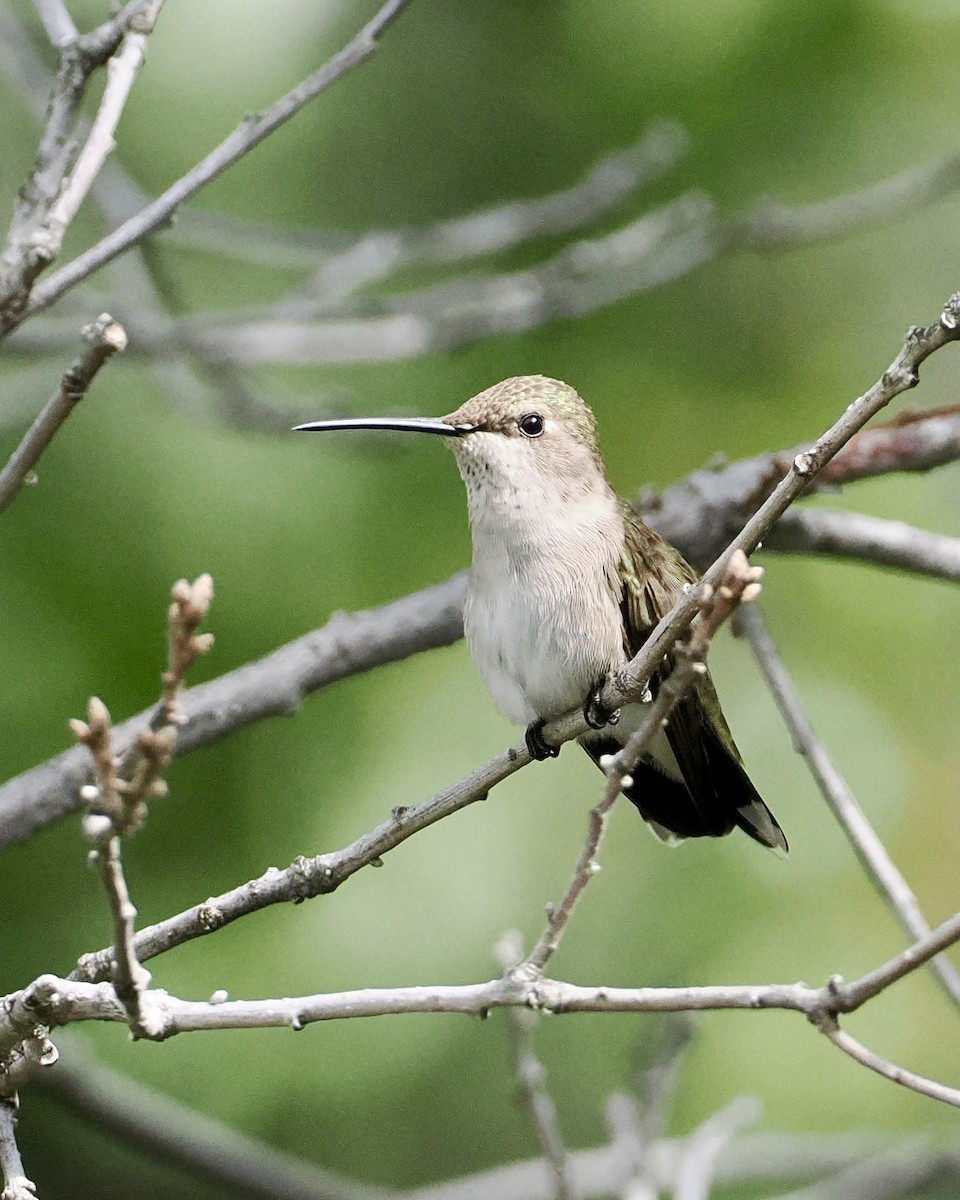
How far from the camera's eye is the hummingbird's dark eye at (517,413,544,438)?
12.9ft

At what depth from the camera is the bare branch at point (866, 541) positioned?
4.27 metres

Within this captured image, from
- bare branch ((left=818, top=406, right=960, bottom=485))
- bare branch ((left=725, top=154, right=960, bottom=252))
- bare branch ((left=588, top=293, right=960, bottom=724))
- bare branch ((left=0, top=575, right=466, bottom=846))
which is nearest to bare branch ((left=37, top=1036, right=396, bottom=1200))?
bare branch ((left=0, top=575, right=466, bottom=846))

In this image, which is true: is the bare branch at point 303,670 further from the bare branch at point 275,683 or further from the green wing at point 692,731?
the green wing at point 692,731

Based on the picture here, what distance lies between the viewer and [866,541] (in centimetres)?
439

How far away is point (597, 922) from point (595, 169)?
132 inches

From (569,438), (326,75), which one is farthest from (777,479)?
(326,75)

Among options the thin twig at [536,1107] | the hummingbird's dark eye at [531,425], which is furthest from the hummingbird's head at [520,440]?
the thin twig at [536,1107]

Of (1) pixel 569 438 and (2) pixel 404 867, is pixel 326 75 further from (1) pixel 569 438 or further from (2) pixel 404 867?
(2) pixel 404 867

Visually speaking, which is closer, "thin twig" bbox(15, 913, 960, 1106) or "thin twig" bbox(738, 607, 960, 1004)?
"thin twig" bbox(15, 913, 960, 1106)

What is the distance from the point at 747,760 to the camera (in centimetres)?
691

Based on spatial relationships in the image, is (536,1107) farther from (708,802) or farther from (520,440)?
(520,440)

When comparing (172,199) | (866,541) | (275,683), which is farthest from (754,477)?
(172,199)

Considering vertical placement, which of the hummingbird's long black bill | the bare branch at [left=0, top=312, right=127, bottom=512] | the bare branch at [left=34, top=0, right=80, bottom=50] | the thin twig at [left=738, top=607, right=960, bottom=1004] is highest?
the bare branch at [left=34, top=0, right=80, bottom=50]

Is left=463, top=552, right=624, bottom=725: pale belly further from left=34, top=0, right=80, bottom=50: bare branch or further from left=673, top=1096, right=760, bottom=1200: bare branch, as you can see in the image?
left=34, top=0, right=80, bottom=50: bare branch
